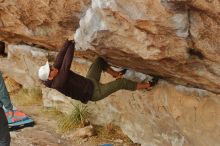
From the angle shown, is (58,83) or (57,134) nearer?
(58,83)

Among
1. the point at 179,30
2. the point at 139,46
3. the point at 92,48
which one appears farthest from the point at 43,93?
the point at 179,30

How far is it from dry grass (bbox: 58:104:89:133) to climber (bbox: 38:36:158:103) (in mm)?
1507

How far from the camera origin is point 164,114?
6.70 meters

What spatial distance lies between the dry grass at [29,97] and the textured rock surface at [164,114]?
1.35 m

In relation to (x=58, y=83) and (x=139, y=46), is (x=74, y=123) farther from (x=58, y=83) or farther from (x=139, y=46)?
(x=139, y=46)

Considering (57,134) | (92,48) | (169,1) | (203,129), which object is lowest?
(57,134)

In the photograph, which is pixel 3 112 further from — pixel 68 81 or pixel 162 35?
pixel 162 35

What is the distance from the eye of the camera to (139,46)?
523 centimetres

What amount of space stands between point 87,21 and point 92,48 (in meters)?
0.50

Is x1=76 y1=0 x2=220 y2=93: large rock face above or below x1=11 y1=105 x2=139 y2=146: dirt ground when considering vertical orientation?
above

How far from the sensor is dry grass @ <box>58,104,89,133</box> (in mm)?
8078

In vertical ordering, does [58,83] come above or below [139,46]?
below

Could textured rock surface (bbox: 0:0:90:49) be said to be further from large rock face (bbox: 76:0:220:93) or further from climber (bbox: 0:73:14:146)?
climber (bbox: 0:73:14:146)

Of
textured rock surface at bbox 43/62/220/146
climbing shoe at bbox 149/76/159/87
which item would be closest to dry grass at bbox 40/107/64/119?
textured rock surface at bbox 43/62/220/146
